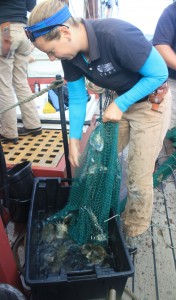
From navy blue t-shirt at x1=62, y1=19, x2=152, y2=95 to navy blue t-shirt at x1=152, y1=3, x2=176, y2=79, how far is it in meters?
1.12

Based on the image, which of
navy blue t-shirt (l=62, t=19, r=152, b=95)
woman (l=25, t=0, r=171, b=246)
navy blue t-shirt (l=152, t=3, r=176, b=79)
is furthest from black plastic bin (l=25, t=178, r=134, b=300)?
navy blue t-shirt (l=152, t=3, r=176, b=79)

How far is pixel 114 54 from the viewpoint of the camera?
1469 mm

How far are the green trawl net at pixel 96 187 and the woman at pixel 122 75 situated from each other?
0.45 feet

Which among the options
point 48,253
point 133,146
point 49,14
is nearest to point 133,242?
point 48,253

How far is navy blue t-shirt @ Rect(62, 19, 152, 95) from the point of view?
1.39 metres

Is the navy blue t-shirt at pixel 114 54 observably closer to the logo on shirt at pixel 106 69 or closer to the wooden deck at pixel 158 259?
the logo on shirt at pixel 106 69

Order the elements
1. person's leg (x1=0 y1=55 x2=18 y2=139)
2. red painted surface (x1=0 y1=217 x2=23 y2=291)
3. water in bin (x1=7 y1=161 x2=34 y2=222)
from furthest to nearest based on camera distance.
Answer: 1. person's leg (x1=0 y1=55 x2=18 y2=139)
2. water in bin (x1=7 y1=161 x2=34 y2=222)
3. red painted surface (x1=0 y1=217 x2=23 y2=291)

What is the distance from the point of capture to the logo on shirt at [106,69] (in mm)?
1559

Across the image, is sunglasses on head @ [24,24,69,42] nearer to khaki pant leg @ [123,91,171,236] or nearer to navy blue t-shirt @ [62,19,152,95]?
navy blue t-shirt @ [62,19,152,95]

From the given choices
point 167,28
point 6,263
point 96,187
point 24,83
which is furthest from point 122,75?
point 24,83

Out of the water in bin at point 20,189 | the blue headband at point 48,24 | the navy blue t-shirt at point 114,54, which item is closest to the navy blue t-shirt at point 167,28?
the navy blue t-shirt at point 114,54

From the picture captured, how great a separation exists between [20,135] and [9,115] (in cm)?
44

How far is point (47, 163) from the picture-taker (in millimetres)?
2523

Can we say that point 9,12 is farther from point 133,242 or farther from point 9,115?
point 133,242
